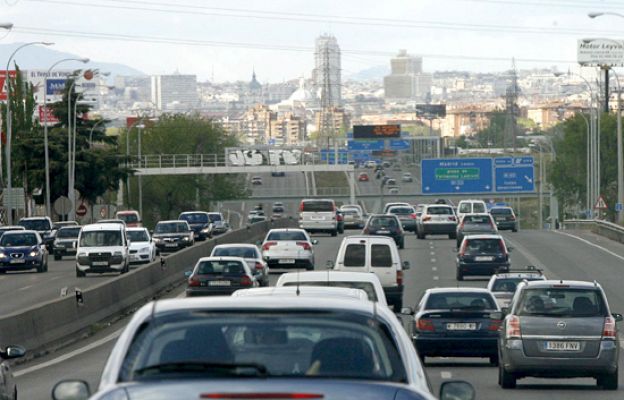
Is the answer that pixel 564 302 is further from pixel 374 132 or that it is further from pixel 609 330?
pixel 374 132

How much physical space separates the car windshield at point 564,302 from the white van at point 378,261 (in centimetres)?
1680

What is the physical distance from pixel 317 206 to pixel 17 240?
2499cm

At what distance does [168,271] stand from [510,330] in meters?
28.3

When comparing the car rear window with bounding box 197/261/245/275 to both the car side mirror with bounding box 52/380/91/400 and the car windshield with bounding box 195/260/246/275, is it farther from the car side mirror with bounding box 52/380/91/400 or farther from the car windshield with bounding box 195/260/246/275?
the car side mirror with bounding box 52/380/91/400

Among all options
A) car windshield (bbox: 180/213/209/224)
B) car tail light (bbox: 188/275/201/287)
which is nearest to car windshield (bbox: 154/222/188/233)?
car windshield (bbox: 180/213/209/224)

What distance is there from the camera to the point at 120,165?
105 metres

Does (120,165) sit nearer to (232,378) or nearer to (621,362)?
(621,362)

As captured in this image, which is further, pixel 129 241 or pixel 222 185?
pixel 222 185

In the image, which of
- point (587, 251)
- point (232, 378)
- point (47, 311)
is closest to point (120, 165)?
point (587, 251)

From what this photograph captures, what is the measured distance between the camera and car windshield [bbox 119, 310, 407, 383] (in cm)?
670

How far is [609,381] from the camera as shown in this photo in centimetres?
2198

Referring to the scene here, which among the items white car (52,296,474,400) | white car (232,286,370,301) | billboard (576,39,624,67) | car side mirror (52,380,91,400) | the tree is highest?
billboard (576,39,624,67)

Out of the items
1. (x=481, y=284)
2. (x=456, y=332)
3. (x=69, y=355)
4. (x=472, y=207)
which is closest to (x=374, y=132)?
(x=472, y=207)

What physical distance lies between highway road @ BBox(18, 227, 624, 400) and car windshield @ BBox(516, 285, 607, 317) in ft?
3.61
